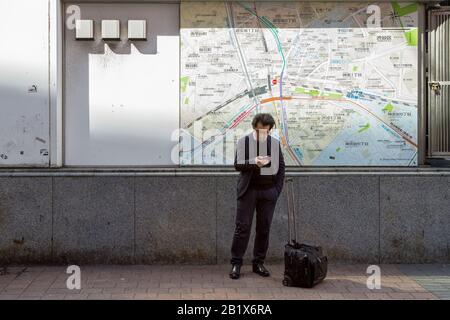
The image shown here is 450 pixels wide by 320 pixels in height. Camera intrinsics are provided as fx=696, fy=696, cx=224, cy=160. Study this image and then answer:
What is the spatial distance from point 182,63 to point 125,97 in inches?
32.8

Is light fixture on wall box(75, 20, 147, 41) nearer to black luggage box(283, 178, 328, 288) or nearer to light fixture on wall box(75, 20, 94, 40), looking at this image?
light fixture on wall box(75, 20, 94, 40)

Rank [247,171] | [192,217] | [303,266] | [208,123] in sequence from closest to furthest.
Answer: [303,266]
[247,171]
[192,217]
[208,123]

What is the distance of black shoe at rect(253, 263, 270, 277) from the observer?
7848 mm

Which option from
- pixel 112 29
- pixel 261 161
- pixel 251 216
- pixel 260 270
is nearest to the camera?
pixel 261 161

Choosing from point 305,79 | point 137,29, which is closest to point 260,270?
point 305,79

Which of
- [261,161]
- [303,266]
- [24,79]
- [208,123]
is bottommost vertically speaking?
[303,266]

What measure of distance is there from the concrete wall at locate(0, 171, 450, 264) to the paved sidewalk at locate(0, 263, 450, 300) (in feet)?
0.67

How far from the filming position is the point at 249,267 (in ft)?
27.5

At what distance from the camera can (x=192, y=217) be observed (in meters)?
8.49

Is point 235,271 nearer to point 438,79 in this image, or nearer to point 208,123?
point 208,123

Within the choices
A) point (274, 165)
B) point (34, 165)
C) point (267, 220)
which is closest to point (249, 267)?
point (267, 220)

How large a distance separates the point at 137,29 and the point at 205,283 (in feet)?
10.6

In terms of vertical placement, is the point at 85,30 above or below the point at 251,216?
above

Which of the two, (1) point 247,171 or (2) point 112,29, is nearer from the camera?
(1) point 247,171
